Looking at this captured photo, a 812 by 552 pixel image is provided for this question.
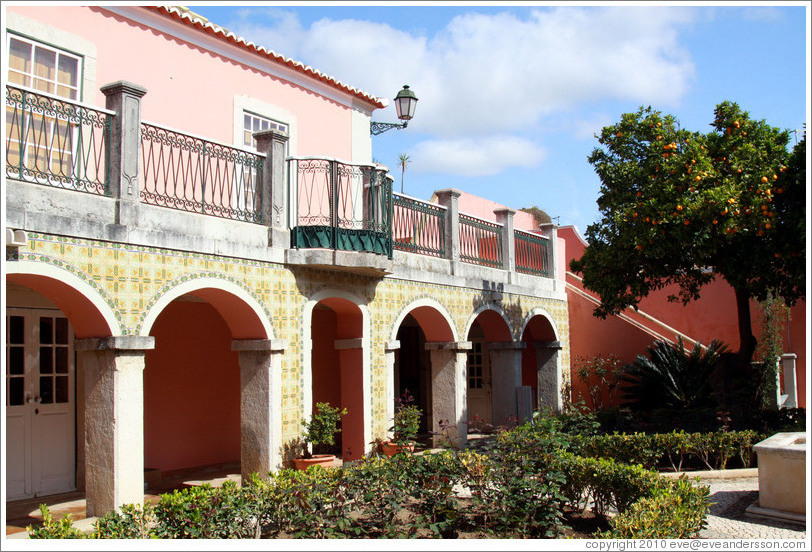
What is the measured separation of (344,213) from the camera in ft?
33.9

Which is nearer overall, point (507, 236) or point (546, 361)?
point (507, 236)

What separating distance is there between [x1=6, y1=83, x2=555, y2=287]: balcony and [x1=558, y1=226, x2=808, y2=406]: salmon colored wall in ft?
12.4

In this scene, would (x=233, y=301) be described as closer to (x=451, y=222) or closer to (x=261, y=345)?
(x=261, y=345)

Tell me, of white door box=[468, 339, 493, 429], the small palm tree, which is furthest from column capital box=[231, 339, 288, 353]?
Answer: white door box=[468, 339, 493, 429]

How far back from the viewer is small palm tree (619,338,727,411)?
13.6 meters

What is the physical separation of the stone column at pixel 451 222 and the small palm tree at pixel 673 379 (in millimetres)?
4063

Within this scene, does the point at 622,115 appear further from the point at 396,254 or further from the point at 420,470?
the point at 420,470

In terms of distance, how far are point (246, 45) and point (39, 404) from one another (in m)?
5.87

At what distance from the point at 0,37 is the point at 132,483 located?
173 inches

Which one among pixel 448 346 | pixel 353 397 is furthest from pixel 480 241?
pixel 353 397

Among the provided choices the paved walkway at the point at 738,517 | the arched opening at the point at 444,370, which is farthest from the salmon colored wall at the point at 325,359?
the paved walkway at the point at 738,517

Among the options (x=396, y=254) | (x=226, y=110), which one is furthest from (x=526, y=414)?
(x=226, y=110)

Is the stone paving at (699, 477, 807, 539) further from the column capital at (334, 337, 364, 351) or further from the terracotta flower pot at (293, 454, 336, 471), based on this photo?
the column capital at (334, 337, 364, 351)

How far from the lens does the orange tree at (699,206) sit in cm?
1116
